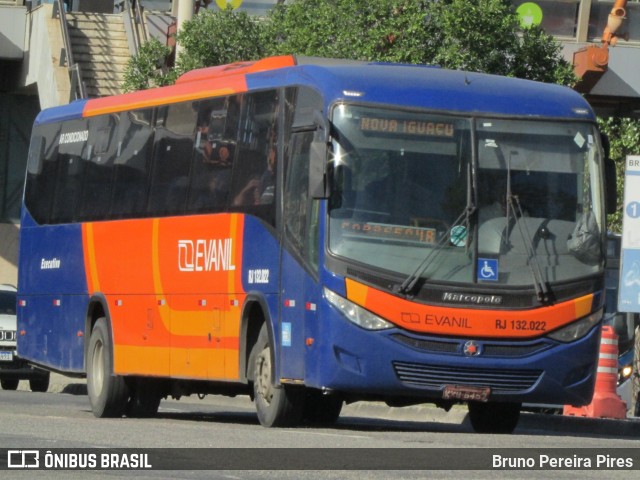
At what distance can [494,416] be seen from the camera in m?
18.0

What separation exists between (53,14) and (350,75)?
2374 centimetres

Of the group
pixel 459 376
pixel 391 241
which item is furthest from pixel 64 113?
pixel 459 376

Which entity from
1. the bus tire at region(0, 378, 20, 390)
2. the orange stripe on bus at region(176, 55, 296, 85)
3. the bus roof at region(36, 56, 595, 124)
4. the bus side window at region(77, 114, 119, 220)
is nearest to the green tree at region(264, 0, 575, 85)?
the bus tire at region(0, 378, 20, 390)

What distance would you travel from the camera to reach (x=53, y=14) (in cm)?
3931

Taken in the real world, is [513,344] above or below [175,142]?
below

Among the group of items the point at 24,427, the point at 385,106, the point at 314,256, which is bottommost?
the point at 24,427

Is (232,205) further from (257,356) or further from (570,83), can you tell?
(570,83)

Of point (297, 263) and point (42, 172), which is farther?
point (42, 172)

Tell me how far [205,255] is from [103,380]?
106 inches

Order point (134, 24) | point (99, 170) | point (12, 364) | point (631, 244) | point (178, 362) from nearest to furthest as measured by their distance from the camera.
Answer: point (178, 362) → point (631, 244) → point (99, 170) → point (12, 364) → point (134, 24)

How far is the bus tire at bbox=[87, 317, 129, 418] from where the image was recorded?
20.1 metres

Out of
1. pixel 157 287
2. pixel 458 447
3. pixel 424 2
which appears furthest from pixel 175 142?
pixel 424 2

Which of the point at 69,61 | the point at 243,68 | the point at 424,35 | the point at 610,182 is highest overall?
the point at 69,61

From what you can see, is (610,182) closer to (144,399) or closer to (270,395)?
(270,395)
